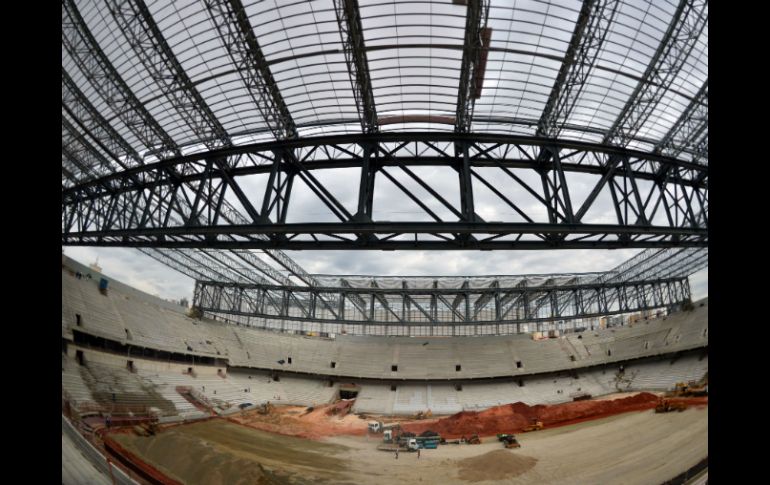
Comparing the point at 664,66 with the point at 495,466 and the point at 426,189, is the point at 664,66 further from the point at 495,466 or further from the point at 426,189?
the point at 495,466

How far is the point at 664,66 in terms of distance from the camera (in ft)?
43.7

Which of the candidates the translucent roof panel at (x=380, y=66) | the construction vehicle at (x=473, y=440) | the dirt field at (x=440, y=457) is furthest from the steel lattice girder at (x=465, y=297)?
the translucent roof panel at (x=380, y=66)

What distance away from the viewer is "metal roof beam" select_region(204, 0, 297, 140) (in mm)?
11094

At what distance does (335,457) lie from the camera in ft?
51.9

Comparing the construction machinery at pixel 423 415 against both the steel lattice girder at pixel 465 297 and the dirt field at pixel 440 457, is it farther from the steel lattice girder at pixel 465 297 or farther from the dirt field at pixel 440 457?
the dirt field at pixel 440 457

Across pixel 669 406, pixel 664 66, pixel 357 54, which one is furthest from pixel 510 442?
pixel 357 54

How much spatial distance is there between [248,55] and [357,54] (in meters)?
3.62

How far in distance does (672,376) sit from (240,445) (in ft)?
117

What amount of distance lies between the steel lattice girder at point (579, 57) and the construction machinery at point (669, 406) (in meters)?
17.2

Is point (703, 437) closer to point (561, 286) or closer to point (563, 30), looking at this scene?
point (563, 30)

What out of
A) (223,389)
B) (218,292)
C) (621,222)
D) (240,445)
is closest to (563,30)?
(621,222)

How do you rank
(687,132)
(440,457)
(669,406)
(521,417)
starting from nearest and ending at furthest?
(687,132) < (440,457) < (669,406) < (521,417)

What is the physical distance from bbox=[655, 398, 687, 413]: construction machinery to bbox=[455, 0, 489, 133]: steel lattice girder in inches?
772

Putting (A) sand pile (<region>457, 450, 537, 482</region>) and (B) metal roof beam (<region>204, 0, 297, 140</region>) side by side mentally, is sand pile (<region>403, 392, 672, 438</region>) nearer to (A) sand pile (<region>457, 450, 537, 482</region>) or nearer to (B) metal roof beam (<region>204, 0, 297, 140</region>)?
(A) sand pile (<region>457, 450, 537, 482</region>)
